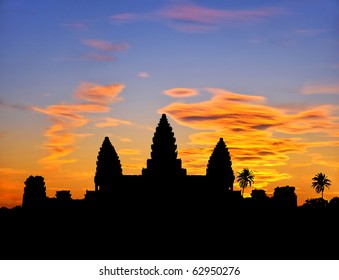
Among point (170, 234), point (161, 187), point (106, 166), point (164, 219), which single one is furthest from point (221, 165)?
point (170, 234)

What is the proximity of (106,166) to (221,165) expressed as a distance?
15.9m

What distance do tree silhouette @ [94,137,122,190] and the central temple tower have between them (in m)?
4.40

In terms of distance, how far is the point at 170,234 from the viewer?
6228 cm

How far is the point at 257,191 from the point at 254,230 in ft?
35.9

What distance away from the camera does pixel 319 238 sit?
5984 cm

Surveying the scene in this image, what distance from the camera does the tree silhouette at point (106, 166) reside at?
77.6m

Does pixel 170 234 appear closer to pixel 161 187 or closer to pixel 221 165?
pixel 161 187

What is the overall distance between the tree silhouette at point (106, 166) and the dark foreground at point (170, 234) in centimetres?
995

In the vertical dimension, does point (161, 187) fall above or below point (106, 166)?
below

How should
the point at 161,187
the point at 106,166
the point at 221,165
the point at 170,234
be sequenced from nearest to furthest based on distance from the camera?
the point at 170,234
the point at 161,187
the point at 221,165
the point at 106,166

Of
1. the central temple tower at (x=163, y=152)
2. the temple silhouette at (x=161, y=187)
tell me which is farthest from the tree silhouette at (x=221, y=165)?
the central temple tower at (x=163, y=152)

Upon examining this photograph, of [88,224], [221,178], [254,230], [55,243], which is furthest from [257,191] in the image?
[55,243]

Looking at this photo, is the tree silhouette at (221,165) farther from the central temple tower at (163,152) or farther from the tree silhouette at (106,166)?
the tree silhouette at (106,166)

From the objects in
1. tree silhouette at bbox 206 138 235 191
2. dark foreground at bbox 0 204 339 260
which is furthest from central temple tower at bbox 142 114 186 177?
dark foreground at bbox 0 204 339 260
